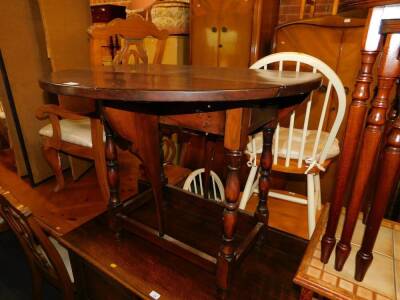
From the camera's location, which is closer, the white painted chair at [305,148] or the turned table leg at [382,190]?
the turned table leg at [382,190]

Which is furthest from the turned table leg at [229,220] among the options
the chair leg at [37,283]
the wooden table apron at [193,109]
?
the chair leg at [37,283]

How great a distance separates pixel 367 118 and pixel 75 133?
161cm

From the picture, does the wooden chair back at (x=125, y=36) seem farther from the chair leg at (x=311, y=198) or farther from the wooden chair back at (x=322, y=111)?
the chair leg at (x=311, y=198)

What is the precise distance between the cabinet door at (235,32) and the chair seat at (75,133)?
1227 mm

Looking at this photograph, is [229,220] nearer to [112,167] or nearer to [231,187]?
[231,187]

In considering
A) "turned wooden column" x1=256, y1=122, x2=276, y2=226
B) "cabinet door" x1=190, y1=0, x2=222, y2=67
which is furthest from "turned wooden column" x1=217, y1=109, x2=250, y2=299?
"cabinet door" x1=190, y1=0, x2=222, y2=67

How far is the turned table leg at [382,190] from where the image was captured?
0.68 meters

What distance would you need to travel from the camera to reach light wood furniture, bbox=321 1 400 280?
2.06 ft

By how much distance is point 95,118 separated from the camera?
149 centimetres

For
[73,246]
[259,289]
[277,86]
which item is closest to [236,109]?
[277,86]

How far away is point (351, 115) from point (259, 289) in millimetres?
691

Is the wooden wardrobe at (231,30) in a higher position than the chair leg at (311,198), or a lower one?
higher

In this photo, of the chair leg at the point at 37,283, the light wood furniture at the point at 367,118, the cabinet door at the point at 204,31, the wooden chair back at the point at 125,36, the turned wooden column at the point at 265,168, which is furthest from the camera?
the cabinet door at the point at 204,31

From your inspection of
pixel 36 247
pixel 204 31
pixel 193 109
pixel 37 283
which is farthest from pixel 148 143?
pixel 204 31
